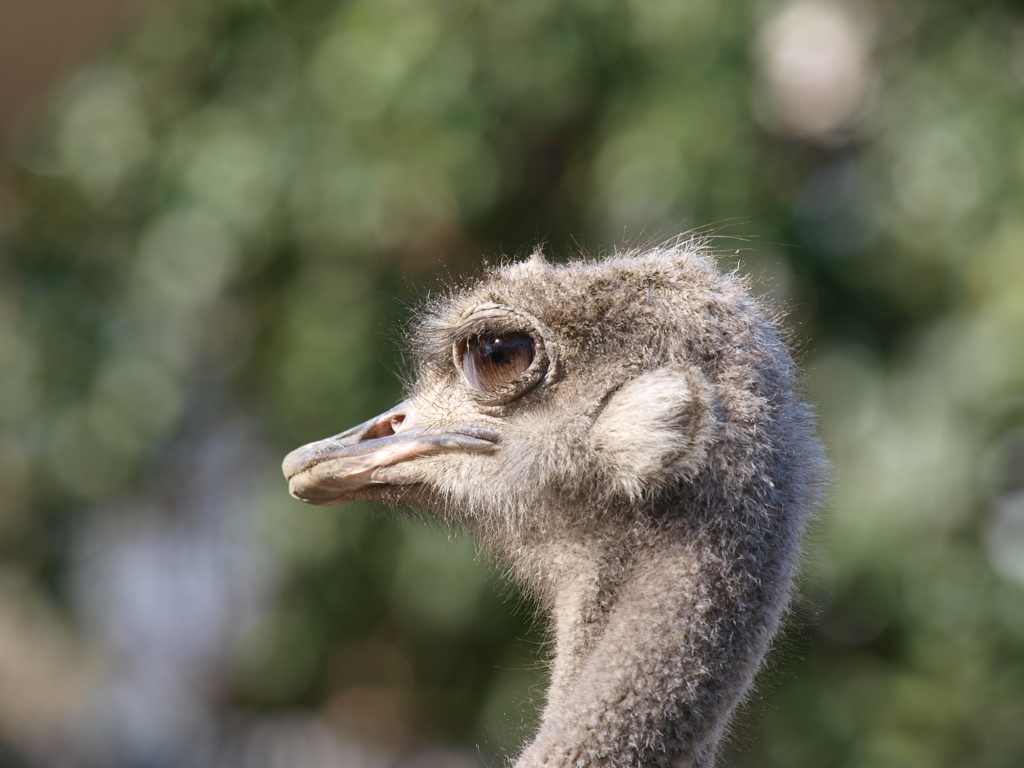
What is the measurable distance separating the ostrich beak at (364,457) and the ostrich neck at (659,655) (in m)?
0.35

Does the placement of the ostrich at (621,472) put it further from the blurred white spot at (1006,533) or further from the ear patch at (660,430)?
the blurred white spot at (1006,533)

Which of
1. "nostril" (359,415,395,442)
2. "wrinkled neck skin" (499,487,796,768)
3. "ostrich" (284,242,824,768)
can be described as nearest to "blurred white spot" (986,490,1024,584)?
"ostrich" (284,242,824,768)

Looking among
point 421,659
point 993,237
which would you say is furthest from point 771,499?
point 421,659

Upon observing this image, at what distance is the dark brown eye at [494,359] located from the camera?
201 centimetres

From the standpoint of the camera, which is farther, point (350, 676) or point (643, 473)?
point (350, 676)

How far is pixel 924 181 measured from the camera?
3904 millimetres

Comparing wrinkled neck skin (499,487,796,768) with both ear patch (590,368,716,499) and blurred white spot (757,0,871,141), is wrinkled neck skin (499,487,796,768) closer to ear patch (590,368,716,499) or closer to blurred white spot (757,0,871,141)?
ear patch (590,368,716,499)

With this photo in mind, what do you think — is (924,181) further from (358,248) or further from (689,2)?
(358,248)

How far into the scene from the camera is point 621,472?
1.88 m

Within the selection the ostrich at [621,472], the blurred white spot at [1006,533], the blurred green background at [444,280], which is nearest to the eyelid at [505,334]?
the ostrich at [621,472]

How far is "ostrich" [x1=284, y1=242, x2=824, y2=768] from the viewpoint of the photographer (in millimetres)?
1759

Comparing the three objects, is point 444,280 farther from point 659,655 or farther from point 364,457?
point 659,655

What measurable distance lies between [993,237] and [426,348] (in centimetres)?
239

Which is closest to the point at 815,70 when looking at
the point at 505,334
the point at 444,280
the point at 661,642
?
the point at 444,280
